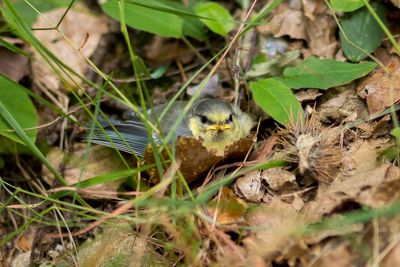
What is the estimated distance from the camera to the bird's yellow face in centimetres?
321

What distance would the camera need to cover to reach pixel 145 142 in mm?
3199

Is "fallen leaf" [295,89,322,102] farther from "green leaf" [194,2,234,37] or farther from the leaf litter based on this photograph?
"green leaf" [194,2,234,37]

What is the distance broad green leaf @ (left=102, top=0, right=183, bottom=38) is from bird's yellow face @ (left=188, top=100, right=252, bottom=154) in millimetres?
566

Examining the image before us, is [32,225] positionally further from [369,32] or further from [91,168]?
[369,32]

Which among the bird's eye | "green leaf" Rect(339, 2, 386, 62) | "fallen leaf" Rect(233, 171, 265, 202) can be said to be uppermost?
"green leaf" Rect(339, 2, 386, 62)

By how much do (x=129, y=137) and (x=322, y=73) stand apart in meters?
1.22

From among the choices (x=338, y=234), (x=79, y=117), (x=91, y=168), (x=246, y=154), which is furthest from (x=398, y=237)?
(x=79, y=117)

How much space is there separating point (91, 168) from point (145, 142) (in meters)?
0.38

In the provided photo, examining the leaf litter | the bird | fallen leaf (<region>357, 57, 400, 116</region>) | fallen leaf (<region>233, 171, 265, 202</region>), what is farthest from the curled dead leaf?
fallen leaf (<region>357, 57, 400, 116</region>)

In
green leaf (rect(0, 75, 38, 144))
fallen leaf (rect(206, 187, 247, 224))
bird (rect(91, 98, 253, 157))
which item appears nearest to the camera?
fallen leaf (rect(206, 187, 247, 224))

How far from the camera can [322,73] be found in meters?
3.05

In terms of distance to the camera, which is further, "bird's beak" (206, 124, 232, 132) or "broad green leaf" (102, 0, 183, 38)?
"broad green leaf" (102, 0, 183, 38)

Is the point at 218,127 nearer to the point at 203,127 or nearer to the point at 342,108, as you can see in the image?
the point at 203,127

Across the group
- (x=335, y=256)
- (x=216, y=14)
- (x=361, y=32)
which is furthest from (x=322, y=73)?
(x=335, y=256)
